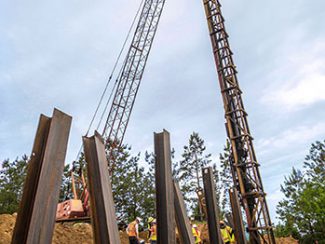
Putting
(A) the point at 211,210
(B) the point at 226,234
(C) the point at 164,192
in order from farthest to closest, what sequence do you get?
(B) the point at 226,234, (A) the point at 211,210, (C) the point at 164,192

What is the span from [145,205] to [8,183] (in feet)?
50.1

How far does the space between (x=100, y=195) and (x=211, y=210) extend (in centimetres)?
159

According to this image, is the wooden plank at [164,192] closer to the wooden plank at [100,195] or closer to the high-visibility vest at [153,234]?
the wooden plank at [100,195]

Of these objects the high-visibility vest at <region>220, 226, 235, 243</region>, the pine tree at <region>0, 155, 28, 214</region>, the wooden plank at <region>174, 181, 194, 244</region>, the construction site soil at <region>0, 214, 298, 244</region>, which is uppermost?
the pine tree at <region>0, 155, 28, 214</region>

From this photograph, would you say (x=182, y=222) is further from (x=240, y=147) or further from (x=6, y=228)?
(x=6, y=228)

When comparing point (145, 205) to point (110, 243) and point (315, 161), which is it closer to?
point (315, 161)

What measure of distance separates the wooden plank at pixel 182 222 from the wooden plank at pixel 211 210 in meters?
0.36

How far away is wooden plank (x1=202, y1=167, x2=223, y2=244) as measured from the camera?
10.2 feet

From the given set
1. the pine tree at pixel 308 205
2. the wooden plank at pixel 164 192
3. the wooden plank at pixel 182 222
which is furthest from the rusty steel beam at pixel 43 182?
the pine tree at pixel 308 205

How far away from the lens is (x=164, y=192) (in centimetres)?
260

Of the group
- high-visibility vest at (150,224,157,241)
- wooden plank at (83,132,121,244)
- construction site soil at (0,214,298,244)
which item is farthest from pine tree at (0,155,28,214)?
wooden plank at (83,132,121,244)

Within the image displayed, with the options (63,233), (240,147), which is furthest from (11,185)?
(240,147)

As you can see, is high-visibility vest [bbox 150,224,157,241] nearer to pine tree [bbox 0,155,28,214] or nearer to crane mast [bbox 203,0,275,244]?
crane mast [bbox 203,0,275,244]

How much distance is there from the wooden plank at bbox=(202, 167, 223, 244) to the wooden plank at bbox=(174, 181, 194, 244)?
36cm
